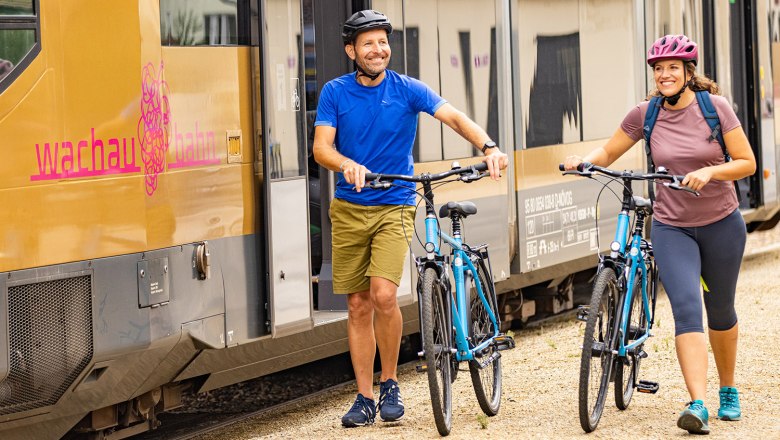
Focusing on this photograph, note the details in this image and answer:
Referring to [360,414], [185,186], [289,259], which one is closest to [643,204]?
[360,414]

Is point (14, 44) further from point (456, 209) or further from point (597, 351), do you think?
point (597, 351)

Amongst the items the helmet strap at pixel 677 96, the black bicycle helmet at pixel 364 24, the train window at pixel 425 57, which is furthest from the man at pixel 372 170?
the train window at pixel 425 57

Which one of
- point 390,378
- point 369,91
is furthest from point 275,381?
point 369,91

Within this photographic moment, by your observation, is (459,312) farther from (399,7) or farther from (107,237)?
(399,7)

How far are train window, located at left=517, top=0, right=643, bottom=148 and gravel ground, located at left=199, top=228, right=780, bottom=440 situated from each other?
5.23 feet

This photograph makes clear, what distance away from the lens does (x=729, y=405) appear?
6980 millimetres

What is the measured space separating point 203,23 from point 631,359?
8.73ft

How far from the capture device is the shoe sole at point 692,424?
257 inches

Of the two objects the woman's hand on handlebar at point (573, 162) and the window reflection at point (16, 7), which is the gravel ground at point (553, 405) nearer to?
the woman's hand on handlebar at point (573, 162)

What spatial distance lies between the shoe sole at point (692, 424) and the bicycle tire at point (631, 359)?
472mm

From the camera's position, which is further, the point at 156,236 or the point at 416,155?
the point at 416,155

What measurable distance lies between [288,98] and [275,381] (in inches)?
104

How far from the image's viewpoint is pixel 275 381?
9.54 m

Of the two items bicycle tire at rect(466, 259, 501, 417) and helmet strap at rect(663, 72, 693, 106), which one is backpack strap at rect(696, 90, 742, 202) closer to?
helmet strap at rect(663, 72, 693, 106)
